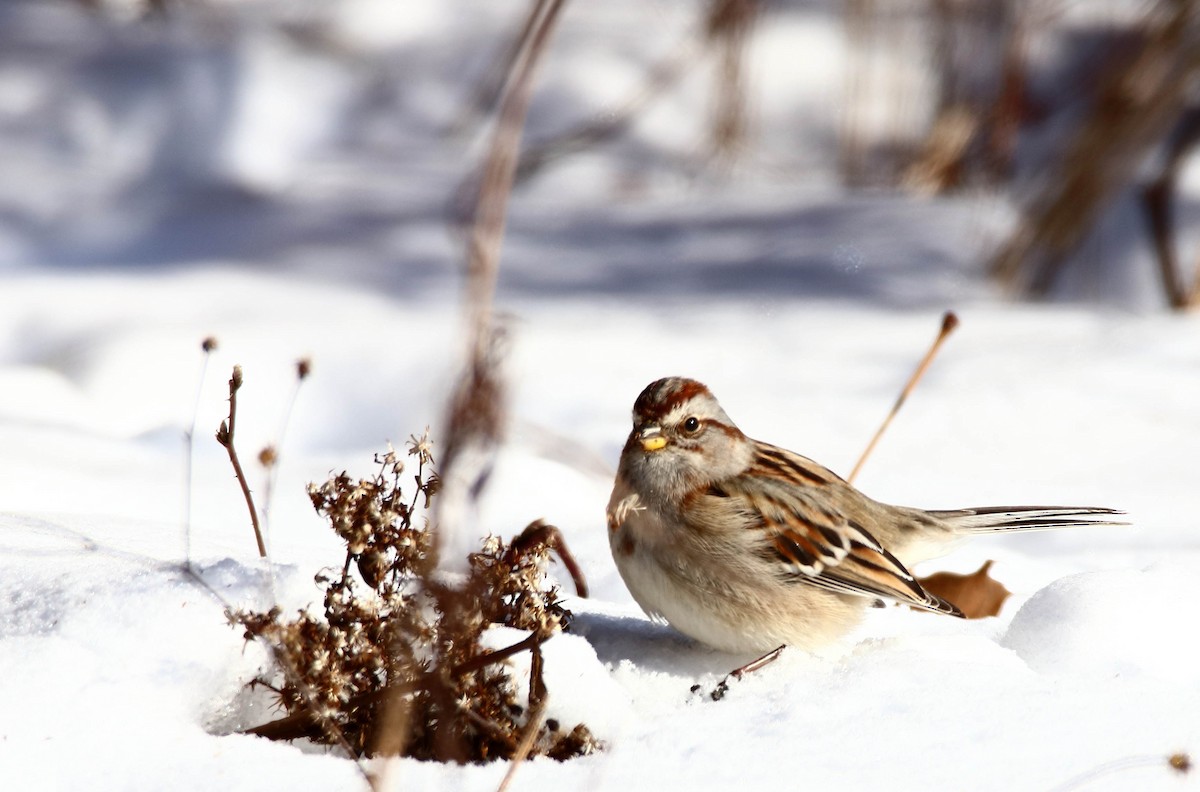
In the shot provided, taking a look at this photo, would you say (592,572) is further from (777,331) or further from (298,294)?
(298,294)

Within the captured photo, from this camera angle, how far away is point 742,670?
2279 mm

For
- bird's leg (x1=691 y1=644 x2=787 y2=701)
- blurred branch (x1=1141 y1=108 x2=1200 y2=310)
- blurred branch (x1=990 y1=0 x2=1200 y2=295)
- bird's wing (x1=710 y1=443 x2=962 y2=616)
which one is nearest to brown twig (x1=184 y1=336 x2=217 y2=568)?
bird's leg (x1=691 y1=644 x2=787 y2=701)

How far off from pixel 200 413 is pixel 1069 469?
2.64m

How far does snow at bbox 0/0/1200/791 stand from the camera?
1954mm

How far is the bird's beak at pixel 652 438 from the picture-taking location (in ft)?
8.64

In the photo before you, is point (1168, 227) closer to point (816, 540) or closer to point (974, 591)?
point (974, 591)

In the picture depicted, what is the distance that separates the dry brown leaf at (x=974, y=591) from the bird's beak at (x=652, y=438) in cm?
68

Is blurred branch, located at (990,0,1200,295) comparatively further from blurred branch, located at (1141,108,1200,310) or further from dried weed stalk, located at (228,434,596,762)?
dried weed stalk, located at (228,434,596,762)

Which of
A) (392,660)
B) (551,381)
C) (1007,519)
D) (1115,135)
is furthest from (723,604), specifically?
(1115,135)

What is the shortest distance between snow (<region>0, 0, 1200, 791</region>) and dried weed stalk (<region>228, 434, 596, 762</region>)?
0.07 meters

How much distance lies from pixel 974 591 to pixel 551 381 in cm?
196

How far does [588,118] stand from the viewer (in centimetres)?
736

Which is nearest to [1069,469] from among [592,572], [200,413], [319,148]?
[592,572]

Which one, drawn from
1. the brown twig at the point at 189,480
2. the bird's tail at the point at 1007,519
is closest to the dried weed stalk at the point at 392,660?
the brown twig at the point at 189,480
